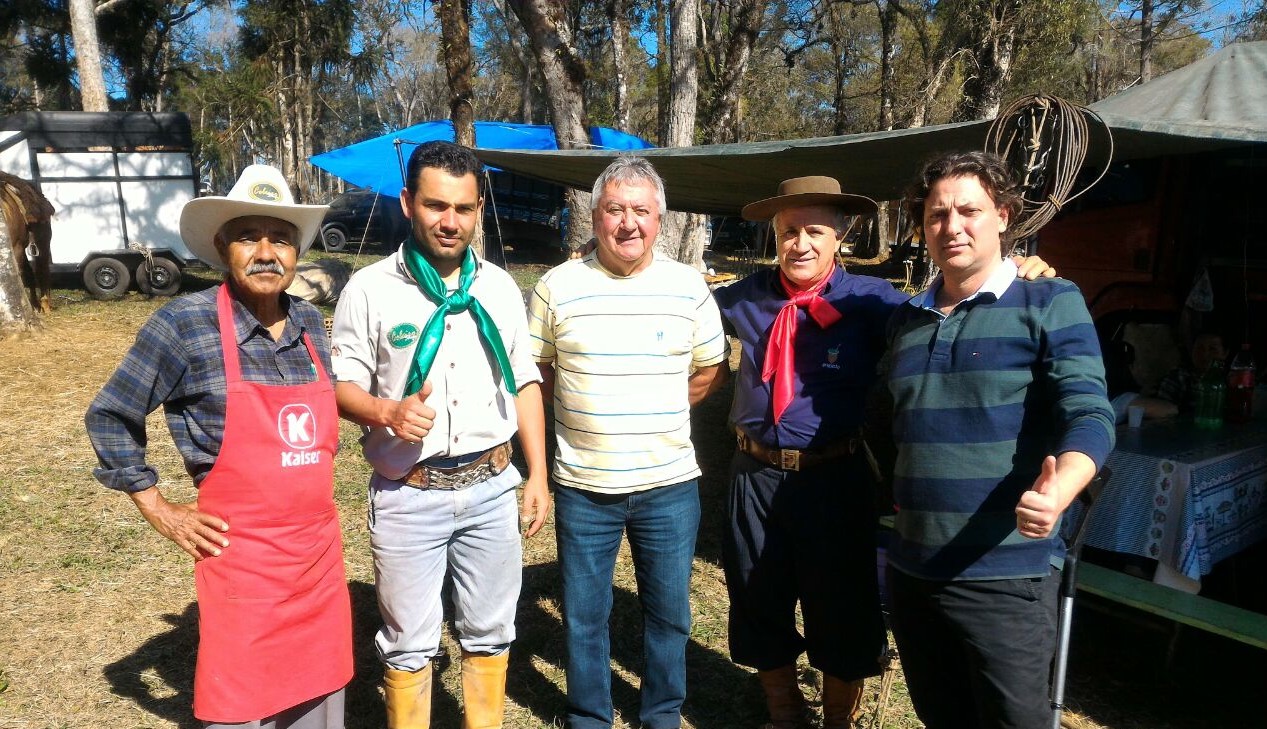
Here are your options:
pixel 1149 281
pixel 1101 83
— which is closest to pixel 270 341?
pixel 1149 281

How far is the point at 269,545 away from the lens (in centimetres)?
200

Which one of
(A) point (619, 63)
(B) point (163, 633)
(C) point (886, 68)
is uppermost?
(C) point (886, 68)

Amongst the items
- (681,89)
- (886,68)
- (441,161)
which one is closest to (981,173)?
(441,161)

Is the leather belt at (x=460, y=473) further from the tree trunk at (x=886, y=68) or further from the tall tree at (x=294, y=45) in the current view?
the tall tree at (x=294, y=45)

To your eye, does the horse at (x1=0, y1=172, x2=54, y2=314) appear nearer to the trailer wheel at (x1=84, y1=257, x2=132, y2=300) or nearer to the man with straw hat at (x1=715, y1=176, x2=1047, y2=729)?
the trailer wheel at (x1=84, y1=257, x2=132, y2=300)

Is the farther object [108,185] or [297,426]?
[108,185]

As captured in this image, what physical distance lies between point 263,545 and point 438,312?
689 millimetres

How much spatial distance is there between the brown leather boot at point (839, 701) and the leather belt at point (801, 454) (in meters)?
0.67

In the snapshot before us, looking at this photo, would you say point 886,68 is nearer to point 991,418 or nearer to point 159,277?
point 159,277

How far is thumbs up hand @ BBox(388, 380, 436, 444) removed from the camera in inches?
81.0

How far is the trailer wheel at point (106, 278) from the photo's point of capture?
11289 mm

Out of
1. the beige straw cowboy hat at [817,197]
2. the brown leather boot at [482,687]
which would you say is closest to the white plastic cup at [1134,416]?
the beige straw cowboy hat at [817,197]

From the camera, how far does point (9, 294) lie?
7.98m

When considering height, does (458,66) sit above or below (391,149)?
below
